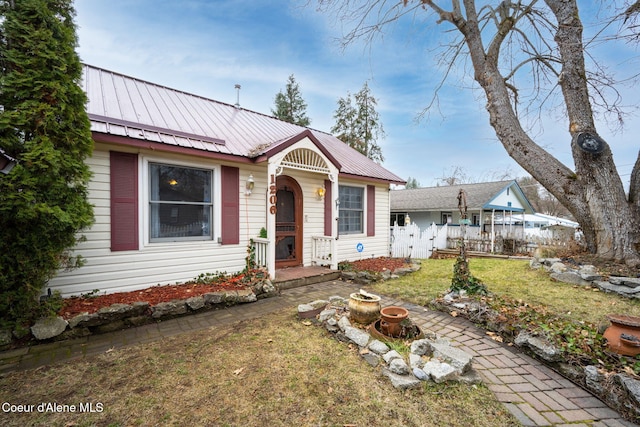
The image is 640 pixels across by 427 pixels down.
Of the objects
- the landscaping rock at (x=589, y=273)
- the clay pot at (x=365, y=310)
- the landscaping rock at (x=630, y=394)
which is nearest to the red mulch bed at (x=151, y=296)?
the clay pot at (x=365, y=310)

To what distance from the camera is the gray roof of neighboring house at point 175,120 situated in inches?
177

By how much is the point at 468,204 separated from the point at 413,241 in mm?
6670

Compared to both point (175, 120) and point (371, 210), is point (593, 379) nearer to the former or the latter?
point (371, 210)

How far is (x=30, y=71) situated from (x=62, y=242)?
2.03 metres

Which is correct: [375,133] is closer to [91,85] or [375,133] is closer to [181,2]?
[181,2]

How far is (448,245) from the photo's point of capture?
12.6 meters

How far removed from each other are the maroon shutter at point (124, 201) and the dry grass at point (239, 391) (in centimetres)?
199

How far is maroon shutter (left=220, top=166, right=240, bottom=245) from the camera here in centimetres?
534

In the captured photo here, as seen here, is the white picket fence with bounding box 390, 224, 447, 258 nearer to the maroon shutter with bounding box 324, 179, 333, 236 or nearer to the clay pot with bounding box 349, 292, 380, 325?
the maroon shutter with bounding box 324, 179, 333, 236

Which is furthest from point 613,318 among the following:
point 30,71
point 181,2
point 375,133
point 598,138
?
point 375,133

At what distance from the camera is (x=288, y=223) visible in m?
6.70

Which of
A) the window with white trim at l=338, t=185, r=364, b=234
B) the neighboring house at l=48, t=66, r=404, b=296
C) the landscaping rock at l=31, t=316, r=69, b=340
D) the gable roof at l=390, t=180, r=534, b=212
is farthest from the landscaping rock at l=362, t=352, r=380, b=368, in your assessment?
the gable roof at l=390, t=180, r=534, b=212

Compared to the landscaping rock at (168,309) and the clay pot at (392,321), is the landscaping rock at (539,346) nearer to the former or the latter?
the clay pot at (392,321)

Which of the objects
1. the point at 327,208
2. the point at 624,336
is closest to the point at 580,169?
the point at 624,336
